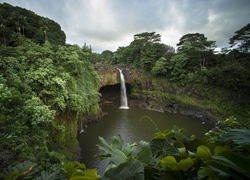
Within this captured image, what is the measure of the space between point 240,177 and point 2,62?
7008 millimetres

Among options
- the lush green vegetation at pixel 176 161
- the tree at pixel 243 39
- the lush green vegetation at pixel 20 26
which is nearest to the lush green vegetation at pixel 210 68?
the tree at pixel 243 39

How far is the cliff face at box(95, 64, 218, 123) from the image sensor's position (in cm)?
1717

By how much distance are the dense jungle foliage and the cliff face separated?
1151mm

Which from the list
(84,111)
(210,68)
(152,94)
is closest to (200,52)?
(210,68)

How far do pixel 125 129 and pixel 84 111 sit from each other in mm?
4743

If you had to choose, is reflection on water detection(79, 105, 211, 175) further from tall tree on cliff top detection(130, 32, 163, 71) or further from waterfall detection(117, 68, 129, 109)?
tall tree on cliff top detection(130, 32, 163, 71)

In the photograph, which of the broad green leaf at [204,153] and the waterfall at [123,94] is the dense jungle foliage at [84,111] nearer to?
the broad green leaf at [204,153]

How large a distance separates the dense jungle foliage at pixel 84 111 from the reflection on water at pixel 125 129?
167 cm

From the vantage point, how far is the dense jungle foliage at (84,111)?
2.70 ft

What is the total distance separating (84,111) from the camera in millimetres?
8703

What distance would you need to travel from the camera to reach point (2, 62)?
17.8ft

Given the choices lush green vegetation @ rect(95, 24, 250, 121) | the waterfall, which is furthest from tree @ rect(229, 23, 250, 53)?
the waterfall

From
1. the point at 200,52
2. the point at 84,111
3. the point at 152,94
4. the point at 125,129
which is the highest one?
the point at 200,52

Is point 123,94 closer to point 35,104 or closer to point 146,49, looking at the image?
point 146,49
